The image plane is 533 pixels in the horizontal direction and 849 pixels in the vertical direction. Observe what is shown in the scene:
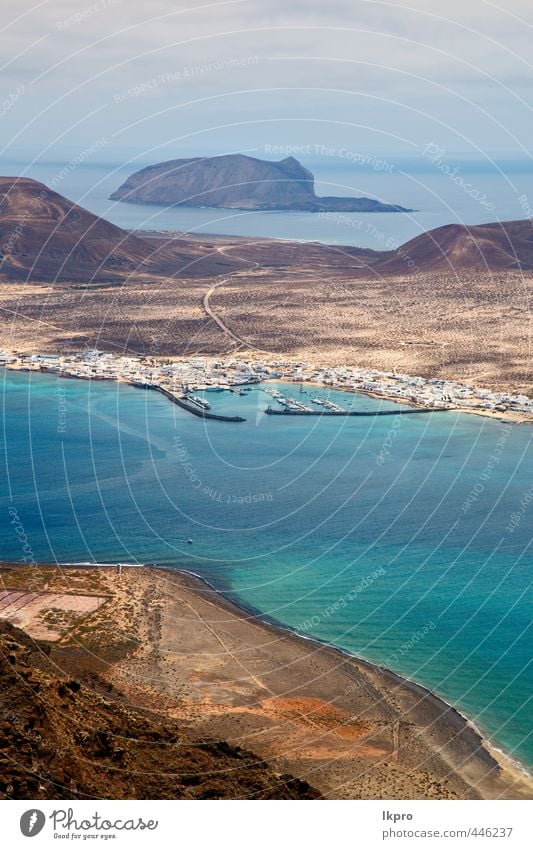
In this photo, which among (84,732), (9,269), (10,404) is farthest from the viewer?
(9,269)

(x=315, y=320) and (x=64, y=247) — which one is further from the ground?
(x=64, y=247)

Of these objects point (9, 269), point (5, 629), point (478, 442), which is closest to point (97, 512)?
point (5, 629)

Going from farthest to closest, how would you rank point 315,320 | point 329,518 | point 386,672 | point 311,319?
point 311,319 → point 315,320 → point 329,518 → point 386,672

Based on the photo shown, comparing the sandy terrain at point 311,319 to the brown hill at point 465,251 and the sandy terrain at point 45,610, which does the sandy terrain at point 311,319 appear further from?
the sandy terrain at point 45,610

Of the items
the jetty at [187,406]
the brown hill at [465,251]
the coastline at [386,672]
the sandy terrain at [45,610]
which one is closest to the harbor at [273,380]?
the jetty at [187,406]

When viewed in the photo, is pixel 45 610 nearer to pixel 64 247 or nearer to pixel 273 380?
pixel 273 380

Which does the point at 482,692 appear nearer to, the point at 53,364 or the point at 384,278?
the point at 53,364

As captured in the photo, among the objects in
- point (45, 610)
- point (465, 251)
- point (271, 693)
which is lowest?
point (271, 693)

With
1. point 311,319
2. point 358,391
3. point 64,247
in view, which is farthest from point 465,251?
point 358,391
